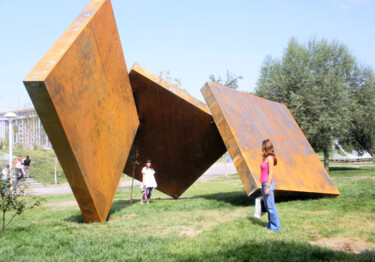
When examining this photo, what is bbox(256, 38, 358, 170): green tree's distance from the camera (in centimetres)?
2225

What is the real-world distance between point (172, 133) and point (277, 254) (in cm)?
696

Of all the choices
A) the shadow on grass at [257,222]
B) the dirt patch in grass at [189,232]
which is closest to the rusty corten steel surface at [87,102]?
the dirt patch in grass at [189,232]

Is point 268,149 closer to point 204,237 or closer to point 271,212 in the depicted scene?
point 271,212

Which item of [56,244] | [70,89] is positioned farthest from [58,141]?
[56,244]

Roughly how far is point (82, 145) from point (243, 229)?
3121mm

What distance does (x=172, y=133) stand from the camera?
10695 millimetres

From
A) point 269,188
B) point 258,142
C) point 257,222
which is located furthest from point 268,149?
point 258,142

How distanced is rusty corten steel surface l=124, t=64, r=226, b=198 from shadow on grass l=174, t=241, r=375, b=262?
5.30 meters

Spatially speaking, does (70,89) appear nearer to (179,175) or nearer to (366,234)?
(366,234)

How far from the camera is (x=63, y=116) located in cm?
518

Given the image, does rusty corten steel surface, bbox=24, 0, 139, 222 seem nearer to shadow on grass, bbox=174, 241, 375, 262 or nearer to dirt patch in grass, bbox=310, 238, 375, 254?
shadow on grass, bbox=174, 241, 375, 262

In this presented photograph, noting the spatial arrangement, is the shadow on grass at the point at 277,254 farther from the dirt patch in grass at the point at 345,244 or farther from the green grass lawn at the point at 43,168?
the green grass lawn at the point at 43,168

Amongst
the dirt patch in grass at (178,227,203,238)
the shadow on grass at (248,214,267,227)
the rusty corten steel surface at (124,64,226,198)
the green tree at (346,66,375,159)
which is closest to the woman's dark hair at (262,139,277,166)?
the shadow on grass at (248,214,267,227)

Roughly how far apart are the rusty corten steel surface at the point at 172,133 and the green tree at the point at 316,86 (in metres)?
12.9
